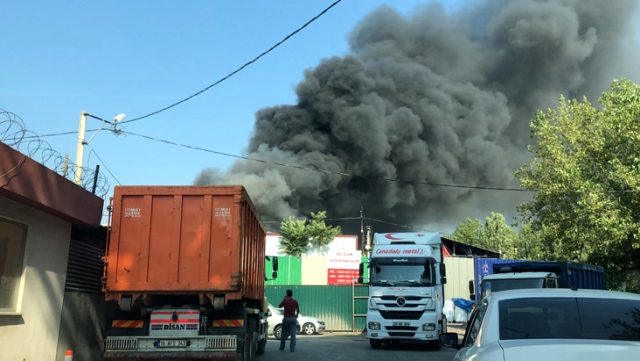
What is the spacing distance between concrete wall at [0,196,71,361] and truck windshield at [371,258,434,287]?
8.29m

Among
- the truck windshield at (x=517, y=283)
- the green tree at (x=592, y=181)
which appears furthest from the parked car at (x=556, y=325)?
the green tree at (x=592, y=181)

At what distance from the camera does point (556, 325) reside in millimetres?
3551

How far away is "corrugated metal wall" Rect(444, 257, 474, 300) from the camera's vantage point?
108 feet

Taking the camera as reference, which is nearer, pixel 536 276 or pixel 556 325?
pixel 556 325

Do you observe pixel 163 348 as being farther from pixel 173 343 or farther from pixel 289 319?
pixel 289 319

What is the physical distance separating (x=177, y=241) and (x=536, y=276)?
9.39 meters

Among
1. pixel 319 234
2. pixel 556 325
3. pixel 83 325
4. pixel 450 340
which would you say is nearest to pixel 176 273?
pixel 83 325

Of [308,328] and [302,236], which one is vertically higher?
[302,236]

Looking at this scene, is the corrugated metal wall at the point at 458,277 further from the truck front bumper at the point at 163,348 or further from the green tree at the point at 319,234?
the truck front bumper at the point at 163,348

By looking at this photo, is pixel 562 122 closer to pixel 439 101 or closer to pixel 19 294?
pixel 19 294

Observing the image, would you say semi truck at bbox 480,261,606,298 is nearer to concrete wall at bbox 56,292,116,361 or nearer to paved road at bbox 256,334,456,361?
paved road at bbox 256,334,456,361

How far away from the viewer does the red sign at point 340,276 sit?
112 feet

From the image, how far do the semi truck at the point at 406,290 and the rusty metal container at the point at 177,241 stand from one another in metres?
6.83

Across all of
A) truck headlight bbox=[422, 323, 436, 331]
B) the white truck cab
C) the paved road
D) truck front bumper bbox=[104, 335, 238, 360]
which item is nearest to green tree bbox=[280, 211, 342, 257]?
the white truck cab
